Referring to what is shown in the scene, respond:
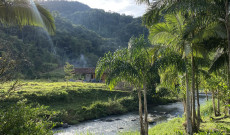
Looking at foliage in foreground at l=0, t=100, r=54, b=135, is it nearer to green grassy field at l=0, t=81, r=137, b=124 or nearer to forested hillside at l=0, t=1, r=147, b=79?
green grassy field at l=0, t=81, r=137, b=124

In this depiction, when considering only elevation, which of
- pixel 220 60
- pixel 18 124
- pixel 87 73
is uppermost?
pixel 220 60

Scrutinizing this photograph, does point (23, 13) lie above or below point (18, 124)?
above

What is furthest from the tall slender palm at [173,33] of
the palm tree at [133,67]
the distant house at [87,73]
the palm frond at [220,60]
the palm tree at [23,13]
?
the distant house at [87,73]

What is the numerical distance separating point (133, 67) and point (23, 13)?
18.7 feet

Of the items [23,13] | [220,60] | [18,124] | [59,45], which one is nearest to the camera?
[18,124]

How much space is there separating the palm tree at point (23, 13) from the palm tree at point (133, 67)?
4.00 metres

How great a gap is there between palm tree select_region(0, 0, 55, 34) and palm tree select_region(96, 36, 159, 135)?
4.00 metres

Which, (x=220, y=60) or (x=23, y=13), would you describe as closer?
(x=23, y=13)

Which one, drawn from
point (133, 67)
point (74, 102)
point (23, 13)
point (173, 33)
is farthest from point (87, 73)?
point (23, 13)

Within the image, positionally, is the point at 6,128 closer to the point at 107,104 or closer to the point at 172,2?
the point at 172,2

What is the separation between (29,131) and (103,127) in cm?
1481

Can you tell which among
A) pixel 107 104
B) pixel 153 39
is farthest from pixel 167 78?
pixel 107 104

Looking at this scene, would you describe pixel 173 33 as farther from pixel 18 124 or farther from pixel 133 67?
pixel 18 124

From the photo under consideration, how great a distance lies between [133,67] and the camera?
995cm
